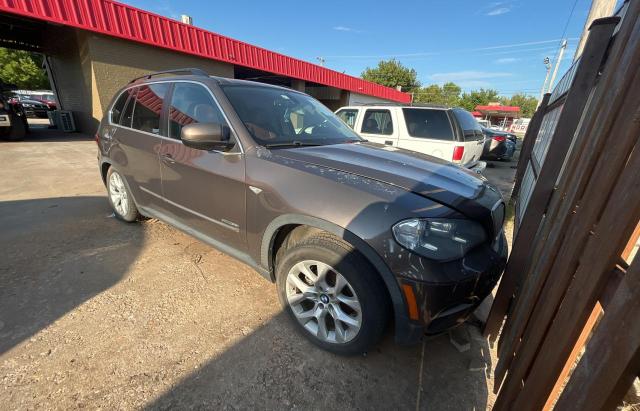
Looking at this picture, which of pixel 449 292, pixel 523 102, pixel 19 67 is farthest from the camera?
pixel 523 102

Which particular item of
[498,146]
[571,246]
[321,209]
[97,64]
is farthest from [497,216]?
[97,64]

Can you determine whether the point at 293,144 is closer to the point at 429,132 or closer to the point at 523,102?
the point at 429,132

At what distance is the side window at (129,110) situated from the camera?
3.35 m

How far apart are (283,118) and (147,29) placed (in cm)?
1011

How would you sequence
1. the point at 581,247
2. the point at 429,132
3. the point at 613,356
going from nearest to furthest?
the point at 613,356, the point at 581,247, the point at 429,132

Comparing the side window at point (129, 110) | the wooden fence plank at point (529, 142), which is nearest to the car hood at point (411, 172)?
the side window at point (129, 110)

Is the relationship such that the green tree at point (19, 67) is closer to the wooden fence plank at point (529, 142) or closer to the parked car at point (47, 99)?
the parked car at point (47, 99)

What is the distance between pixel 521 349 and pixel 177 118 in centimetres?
307

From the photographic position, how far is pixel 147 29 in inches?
379

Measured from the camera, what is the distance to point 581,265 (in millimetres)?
1030

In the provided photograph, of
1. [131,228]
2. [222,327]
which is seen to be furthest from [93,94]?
[222,327]

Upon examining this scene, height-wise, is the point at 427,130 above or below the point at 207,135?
below

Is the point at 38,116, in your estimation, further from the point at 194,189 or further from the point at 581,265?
the point at 581,265

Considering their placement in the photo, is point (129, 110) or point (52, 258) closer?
point (52, 258)
